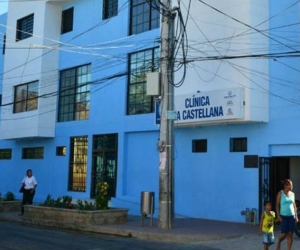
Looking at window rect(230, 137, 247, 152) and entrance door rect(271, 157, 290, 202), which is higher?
window rect(230, 137, 247, 152)

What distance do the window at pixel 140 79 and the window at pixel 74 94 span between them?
Result: 9.60 feet

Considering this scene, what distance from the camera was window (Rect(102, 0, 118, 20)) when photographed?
22.6 m

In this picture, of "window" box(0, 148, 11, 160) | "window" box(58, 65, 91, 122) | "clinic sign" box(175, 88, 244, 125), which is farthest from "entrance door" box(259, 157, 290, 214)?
"window" box(0, 148, 11, 160)

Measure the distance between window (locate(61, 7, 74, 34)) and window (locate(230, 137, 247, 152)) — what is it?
37.6ft

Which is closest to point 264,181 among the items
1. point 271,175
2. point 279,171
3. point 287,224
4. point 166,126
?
point 271,175

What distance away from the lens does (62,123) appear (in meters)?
24.7

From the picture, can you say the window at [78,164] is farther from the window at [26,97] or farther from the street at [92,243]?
the street at [92,243]

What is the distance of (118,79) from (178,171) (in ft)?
16.6

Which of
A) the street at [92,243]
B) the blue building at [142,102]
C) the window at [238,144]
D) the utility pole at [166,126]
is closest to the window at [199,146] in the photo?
the blue building at [142,102]

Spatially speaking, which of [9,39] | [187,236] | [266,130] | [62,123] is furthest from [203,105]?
[9,39]

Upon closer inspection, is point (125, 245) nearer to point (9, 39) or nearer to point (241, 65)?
point (241, 65)

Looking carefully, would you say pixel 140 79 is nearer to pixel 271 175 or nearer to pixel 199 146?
pixel 199 146

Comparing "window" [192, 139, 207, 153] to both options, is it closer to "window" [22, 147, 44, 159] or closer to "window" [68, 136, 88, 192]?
"window" [68, 136, 88, 192]

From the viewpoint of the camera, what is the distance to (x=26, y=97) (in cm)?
2634
